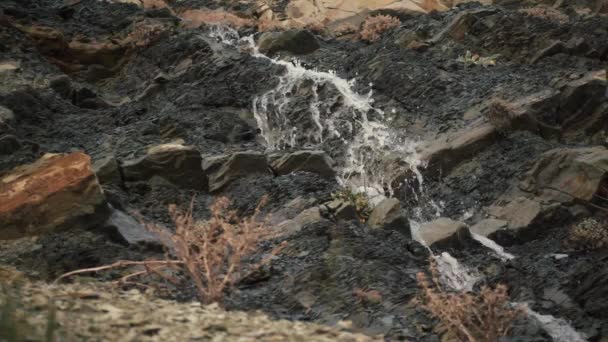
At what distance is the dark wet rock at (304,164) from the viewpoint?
11508 mm

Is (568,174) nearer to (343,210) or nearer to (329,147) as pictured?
(343,210)

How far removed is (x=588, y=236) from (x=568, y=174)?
1546mm

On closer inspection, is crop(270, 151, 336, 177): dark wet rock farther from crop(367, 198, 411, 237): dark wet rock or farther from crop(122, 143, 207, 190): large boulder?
crop(367, 198, 411, 237): dark wet rock

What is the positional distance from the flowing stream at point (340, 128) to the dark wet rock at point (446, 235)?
3.69 feet

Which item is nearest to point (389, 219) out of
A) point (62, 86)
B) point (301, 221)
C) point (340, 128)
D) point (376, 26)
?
point (301, 221)

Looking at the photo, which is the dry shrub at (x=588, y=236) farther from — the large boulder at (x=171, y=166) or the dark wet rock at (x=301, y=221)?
the large boulder at (x=171, y=166)

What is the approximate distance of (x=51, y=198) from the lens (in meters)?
7.66

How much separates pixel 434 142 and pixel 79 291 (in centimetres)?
868

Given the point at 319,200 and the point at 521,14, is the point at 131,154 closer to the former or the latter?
the point at 319,200

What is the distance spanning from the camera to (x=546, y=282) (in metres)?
8.48

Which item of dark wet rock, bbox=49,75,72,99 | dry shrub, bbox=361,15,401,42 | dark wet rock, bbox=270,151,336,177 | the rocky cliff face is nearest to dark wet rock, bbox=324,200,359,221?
the rocky cliff face

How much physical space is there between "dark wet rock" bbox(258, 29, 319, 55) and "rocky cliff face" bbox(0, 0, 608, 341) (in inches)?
1.7

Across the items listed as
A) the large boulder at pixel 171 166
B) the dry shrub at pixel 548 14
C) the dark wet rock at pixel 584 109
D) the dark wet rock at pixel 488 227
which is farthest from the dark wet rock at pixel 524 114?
the large boulder at pixel 171 166

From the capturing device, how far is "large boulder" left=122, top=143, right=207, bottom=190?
10.4 m
